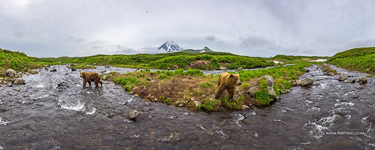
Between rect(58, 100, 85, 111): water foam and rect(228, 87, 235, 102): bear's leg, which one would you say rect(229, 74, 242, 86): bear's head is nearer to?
rect(228, 87, 235, 102): bear's leg

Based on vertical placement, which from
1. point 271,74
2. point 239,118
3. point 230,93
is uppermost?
point 271,74

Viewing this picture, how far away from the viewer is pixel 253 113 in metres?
12.1

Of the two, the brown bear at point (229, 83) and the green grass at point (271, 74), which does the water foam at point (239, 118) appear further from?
the green grass at point (271, 74)

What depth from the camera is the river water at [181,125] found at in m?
8.30

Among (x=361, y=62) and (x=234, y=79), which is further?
(x=361, y=62)

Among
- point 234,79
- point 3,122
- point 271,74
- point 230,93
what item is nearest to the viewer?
point 3,122

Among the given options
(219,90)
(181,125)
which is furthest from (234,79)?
(181,125)

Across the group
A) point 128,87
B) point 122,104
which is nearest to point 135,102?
point 122,104

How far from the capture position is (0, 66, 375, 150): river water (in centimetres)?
830

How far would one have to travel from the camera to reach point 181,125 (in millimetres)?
10391

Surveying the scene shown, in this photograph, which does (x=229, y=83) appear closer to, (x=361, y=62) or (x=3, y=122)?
(x=3, y=122)

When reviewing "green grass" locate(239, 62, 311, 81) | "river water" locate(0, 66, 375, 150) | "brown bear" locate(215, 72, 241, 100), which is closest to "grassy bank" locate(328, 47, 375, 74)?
"green grass" locate(239, 62, 311, 81)

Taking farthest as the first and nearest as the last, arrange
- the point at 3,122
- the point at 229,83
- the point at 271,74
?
the point at 271,74, the point at 229,83, the point at 3,122

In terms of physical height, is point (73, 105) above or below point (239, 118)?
above
